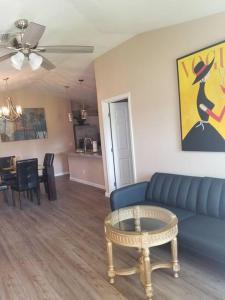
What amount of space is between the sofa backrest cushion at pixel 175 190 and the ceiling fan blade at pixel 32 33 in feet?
7.74

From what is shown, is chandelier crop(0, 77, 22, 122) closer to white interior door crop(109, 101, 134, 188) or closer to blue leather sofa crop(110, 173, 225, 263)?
white interior door crop(109, 101, 134, 188)

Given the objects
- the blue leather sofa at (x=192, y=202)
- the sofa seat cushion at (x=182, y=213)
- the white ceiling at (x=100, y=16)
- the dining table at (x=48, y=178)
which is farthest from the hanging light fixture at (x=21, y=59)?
the dining table at (x=48, y=178)

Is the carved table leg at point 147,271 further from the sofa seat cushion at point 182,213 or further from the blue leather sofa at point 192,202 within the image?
the sofa seat cushion at point 182,213

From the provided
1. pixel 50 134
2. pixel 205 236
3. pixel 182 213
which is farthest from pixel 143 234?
pixel 50 134

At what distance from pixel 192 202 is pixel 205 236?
27.7 inches

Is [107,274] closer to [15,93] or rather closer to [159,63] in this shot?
[159,63]

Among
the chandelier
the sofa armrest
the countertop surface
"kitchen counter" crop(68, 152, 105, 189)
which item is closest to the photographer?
the sofa armrest

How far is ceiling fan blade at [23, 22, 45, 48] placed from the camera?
2.52m

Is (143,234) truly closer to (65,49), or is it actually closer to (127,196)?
(127,196)

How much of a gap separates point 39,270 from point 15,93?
6.63 metres

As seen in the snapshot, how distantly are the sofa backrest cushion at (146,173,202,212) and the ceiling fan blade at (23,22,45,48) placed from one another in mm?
2358

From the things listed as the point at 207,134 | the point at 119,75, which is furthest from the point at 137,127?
the point at 207,134

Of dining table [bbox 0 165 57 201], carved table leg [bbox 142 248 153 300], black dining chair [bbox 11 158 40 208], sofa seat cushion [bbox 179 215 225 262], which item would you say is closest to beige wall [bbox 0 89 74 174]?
dining table [bbox 0 165 57 201]

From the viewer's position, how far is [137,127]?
439 centimetres
